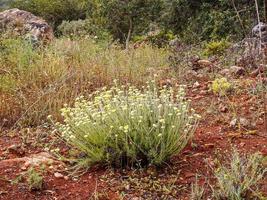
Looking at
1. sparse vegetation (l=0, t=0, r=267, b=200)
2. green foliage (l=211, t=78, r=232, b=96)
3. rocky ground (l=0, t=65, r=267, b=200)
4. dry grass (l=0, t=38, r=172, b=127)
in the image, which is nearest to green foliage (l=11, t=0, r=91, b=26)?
dry grass (l=0, t=38, r=172, b=127)

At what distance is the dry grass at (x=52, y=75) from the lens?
445cm

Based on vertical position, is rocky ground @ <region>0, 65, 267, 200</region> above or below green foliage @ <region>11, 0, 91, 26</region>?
above

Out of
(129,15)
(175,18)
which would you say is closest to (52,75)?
(175,18)

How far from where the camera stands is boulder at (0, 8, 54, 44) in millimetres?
8297

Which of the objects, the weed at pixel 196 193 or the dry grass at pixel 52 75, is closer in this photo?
the weed at pixel 196 193

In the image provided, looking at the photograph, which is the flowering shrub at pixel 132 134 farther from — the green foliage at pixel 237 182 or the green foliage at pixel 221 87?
the green foliage at pixel 221 87

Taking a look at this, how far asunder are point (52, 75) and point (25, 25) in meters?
3.84

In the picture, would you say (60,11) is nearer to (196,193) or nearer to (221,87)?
(221,87)

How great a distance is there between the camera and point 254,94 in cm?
441

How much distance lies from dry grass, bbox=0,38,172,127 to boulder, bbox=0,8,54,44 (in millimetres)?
1328

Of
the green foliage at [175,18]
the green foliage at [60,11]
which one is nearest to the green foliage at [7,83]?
the green foliage at [175,18]

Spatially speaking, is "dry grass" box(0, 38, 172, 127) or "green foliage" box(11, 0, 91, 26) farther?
"green foliage" box(11, 0, 91, 26)

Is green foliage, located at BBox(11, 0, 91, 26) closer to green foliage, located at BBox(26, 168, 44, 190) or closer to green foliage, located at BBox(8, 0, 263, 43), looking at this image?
green foliage, located at BBox(8, 0, 263, 43)

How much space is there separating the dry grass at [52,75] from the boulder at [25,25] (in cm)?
133
